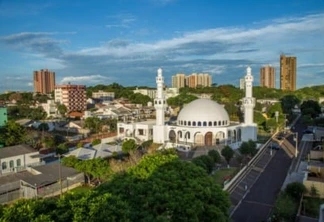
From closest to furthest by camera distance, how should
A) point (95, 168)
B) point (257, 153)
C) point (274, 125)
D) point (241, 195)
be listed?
point (241, 195)
point (95, 168)
point (257, 153)
point (274, 125)

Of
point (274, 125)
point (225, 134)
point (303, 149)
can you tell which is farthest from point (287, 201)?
point (274, 125)

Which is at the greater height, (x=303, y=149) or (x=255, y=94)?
(x=255, y=94)

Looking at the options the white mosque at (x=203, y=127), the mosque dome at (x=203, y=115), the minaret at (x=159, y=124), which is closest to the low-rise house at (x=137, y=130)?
the white mosque at (x=203, y=127)

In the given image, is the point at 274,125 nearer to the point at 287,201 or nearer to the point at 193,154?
the point at 193,154

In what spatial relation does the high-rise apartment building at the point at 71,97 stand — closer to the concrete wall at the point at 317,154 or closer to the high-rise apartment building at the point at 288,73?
the concrete wall at the point at 317,154

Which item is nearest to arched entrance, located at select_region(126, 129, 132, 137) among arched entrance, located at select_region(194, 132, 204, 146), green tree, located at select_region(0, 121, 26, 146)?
arched entrance, located at select_region(194, 132, 204, 146)

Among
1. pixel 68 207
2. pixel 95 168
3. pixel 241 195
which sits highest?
pixel 68 207

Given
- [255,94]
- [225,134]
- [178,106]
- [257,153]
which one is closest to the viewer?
[257,153]

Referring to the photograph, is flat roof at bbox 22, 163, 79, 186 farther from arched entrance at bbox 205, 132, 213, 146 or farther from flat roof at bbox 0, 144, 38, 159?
arched entrance at bbox 205, 132, 213, 146

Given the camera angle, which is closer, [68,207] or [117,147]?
[68,207]
